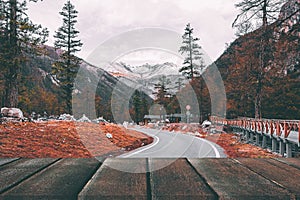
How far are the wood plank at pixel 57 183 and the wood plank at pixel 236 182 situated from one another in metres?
1.07

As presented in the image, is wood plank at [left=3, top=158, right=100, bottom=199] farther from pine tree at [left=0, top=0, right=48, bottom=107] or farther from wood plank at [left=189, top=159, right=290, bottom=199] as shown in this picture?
pine tree at [left=0, top=0, right=48, bottom=107]

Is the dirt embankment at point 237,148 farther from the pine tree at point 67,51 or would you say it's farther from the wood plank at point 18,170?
the pine tree at point 67,51

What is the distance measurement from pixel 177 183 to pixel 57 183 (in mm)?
967

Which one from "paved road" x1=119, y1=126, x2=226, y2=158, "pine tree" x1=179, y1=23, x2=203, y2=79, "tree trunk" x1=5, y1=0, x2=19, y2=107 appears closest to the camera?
"paved road" x1=119, y1=126, x2=226, y2=158

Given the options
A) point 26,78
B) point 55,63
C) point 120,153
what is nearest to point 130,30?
point 120,153

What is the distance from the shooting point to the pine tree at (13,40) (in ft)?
35.5

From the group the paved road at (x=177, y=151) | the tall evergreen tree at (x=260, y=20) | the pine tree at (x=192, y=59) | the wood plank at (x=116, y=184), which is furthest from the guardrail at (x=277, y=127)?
the pine tree at (x=192, y=59)

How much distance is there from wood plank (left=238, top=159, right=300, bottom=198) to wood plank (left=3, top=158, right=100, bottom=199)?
1.62 meters

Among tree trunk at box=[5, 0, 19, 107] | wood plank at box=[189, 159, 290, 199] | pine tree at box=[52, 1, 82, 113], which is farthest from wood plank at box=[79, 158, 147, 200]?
pine tree at box=[52, 1, 82, 113]

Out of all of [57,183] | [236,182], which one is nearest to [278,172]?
[236,182]

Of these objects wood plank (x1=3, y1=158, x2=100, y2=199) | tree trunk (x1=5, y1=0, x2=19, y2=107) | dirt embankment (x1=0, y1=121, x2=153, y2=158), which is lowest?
dirt embankment (x1=0, y1=121, x2=153, y2=158)

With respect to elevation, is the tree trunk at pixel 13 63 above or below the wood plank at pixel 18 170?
above

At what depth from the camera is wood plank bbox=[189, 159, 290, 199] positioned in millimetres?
1845

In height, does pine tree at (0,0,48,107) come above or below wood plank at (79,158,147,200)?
above
